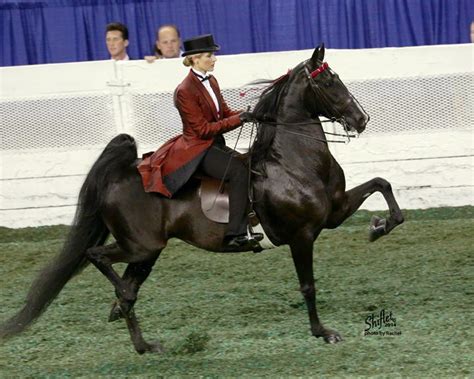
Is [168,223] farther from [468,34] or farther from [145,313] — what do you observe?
[468,34]

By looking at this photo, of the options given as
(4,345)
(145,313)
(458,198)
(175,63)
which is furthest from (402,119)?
(4,345)

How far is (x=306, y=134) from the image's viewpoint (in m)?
6.62

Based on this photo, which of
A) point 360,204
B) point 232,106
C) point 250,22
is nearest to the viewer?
point 360,204

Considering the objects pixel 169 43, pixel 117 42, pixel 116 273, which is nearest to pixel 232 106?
pixel 169 43

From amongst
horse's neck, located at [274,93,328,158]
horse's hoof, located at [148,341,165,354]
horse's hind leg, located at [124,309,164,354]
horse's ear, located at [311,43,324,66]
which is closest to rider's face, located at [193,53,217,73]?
horse's neck, located at [274,93,328,158]

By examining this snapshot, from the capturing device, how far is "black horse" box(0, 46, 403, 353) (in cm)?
654

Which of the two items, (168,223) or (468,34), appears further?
(468,34)

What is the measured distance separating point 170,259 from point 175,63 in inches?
82.0

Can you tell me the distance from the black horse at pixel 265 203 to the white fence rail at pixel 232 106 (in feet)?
11.6

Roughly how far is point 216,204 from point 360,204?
33.1 inches

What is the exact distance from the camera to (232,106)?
10.3 m

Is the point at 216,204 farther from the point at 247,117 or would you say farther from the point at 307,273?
the point at 307,273

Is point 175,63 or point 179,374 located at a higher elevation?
point 175,63

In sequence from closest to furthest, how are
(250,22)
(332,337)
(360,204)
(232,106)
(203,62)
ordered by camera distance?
(332,337) → (203,62) → (360,204) → (232,106) → (250,22)
